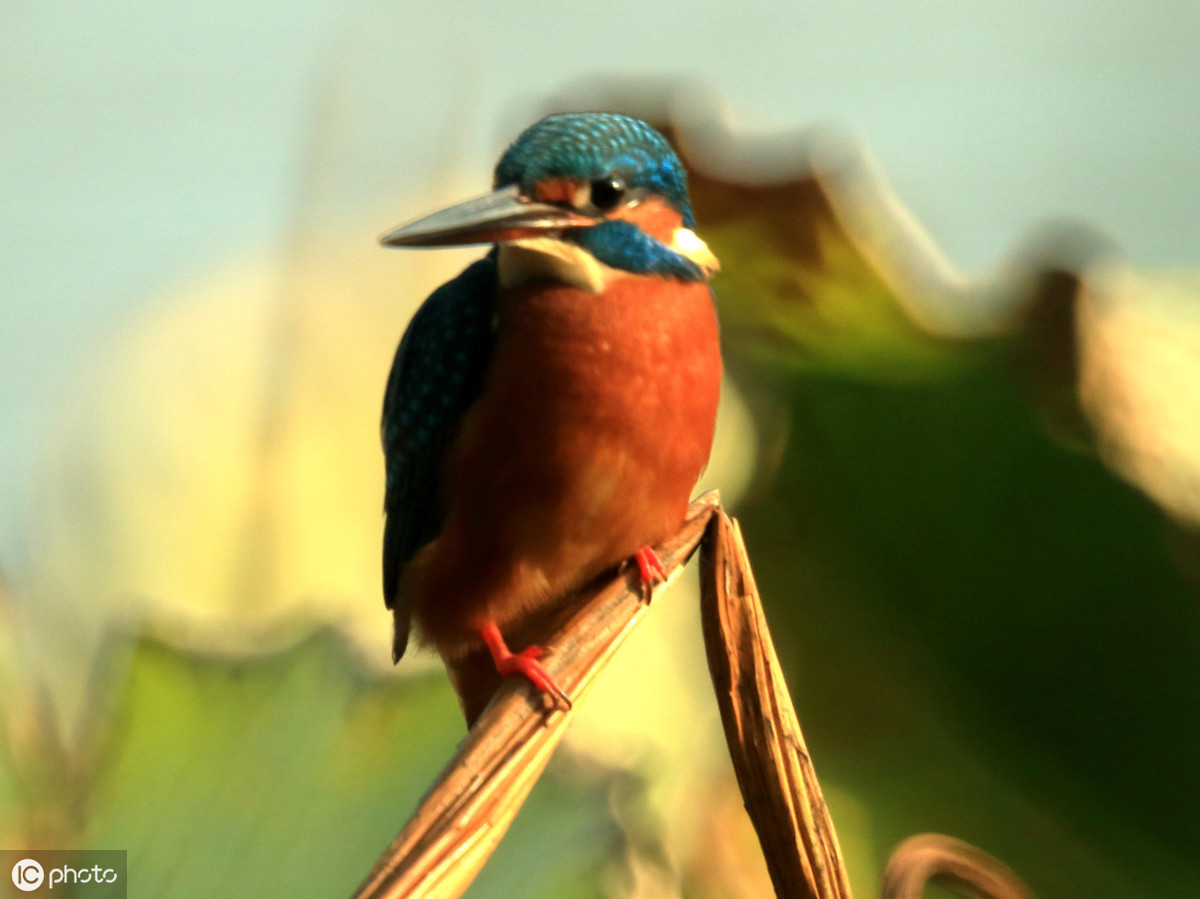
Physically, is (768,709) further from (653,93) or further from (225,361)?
(225,361)

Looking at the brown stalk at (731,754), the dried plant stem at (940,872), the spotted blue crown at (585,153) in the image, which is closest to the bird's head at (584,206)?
the spotted blue crown at (585,153)

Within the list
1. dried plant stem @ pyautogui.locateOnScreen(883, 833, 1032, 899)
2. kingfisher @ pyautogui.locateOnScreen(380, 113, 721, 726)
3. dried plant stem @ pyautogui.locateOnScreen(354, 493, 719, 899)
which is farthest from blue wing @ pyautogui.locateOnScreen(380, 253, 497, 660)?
dried plant stem @ pyautogui.locateOnScreen(883, 833, 1032, 899)

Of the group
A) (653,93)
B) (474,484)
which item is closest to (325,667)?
(474,484)

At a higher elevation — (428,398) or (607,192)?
(607,192)

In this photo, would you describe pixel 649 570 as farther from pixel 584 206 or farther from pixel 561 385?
pixel 584 206

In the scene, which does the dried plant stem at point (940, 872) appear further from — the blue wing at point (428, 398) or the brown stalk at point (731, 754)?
the blue wing at point (428, 398)

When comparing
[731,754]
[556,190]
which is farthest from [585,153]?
[731,754]
